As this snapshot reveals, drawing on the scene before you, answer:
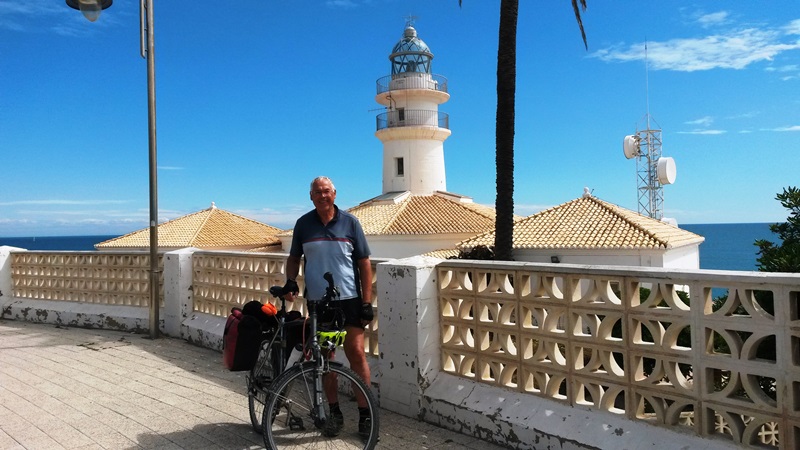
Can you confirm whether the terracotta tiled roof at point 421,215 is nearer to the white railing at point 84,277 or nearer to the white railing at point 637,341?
the white railing at point 84,277

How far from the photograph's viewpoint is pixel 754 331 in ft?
11.2

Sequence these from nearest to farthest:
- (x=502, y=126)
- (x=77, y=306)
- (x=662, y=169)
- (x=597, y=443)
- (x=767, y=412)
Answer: (x=767, y=412), (x=597, y=443), (x=77, y=306), (x=502, y=126), (x=662, y=169)

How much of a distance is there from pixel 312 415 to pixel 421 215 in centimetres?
3147

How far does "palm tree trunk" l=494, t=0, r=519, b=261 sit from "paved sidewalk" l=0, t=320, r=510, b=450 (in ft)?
29.2

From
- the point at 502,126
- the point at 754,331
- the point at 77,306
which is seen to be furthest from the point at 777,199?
the point at 77,306

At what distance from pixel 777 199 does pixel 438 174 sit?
1367 inches

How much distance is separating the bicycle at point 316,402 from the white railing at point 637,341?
1142 millimetres

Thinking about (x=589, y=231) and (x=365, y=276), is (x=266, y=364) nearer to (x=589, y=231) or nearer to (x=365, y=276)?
(x=365, y=276)

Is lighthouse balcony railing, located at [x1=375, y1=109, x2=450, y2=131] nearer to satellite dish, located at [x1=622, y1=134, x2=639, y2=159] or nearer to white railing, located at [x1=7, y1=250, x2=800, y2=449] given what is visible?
satellite dish, located at [x1=622, y1=134, x2=639, y2=159]

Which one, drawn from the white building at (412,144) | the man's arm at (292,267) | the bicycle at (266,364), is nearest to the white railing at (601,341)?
the man's arm at (292,267)

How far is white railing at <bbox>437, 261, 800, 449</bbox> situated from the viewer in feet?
11.0

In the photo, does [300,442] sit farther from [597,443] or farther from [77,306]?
[77,306]

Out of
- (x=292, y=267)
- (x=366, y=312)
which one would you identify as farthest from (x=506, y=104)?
(x=366, y=312)

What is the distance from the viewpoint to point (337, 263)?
4.59 metres
